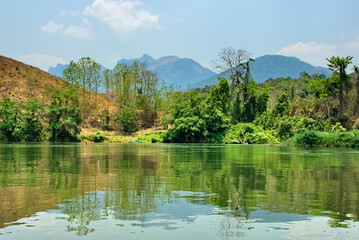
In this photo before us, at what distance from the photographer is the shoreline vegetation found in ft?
165

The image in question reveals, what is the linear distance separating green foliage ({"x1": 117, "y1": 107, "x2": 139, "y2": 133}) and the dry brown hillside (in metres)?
5.33

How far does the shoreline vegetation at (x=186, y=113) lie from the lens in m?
50.4

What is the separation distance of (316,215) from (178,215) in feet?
8.32

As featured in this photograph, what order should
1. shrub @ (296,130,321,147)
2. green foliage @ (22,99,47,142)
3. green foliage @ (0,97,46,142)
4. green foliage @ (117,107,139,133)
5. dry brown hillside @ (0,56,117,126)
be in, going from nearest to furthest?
shrub @ (296,130,321,147)
green foliage @ (0,97,46,142)
green foliage @ (22,99,47,142)
green foliage @ (117,107,139,133)
dry brown hillside @ (0,56,117,126)

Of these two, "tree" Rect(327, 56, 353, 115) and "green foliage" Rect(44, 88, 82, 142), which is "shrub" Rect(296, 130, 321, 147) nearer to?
"tree" Rect(327, 56, 353, 115)

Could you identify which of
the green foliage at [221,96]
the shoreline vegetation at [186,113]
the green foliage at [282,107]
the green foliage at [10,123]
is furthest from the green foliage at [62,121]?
the green foliage at [282,107]

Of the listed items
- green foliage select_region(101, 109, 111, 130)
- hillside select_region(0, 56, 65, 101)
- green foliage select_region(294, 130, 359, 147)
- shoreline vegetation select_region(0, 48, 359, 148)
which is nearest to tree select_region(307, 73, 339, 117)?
shoreline vegetation select_region(0, 48, 359, 148)

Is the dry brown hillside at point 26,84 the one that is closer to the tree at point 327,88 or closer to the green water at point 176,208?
the tree at point 327,88

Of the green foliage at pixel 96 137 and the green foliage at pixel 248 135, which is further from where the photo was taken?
the green foliage at pixel 96 137

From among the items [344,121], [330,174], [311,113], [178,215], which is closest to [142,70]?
[311,113]

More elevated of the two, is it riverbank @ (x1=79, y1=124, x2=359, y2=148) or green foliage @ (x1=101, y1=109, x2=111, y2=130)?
green foliage @ (x1=101, y1=109, x2=111, y2=130)

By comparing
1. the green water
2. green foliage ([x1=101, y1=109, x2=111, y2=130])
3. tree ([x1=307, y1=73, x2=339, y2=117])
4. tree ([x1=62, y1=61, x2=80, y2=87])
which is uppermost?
tree ([x1=62, y1=61, x2=80, y2=87])

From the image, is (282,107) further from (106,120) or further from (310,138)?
(106,120)

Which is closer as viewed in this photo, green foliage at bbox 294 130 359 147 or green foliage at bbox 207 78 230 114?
green foliage at bbox 294 130 359 147
